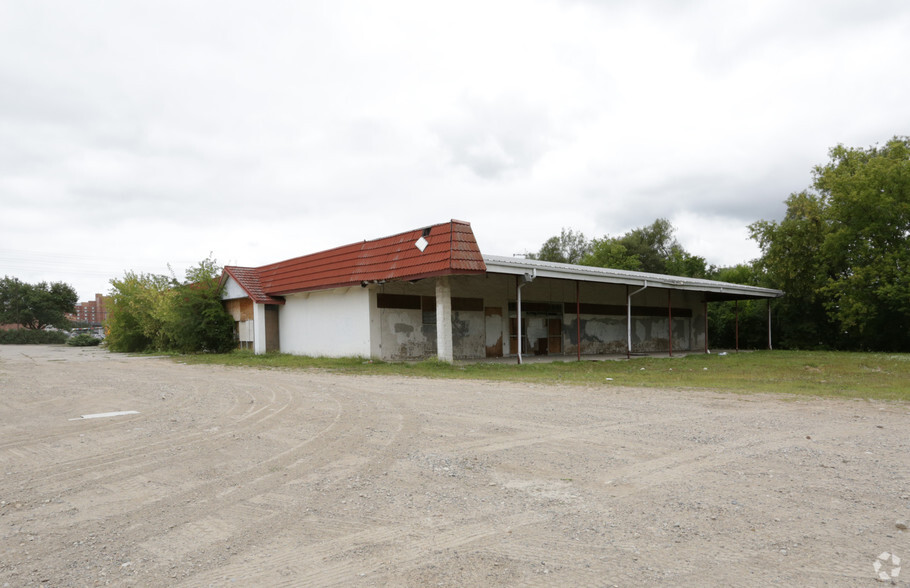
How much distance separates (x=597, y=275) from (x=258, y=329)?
1484 centimetres

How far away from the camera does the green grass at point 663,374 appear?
13172 millimetres

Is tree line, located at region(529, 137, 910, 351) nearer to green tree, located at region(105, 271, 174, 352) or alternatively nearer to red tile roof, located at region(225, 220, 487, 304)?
red tile roof, located at region(225, 220, 487, 304)

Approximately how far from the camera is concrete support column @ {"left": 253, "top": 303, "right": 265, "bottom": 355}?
26172 mm

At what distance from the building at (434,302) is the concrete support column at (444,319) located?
36mm

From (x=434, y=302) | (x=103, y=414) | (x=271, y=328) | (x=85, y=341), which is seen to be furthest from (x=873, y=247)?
(x=85, y=341)

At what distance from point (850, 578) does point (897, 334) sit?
35.1 meters

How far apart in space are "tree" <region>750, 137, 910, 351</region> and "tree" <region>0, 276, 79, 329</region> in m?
82.4

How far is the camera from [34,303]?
7556 centimetres

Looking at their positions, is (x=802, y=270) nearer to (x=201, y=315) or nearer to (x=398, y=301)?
(x=398, y=301)

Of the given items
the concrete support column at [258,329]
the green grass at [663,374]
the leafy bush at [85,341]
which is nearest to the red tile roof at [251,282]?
the concrete support column at [258,329]

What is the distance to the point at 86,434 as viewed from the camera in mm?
8141

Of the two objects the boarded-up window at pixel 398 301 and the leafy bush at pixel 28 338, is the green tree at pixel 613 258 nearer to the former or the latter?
the boarded-up window at pixel 398 301

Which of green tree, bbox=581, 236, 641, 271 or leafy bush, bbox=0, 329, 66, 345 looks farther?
leafy bush, bbox=0, 329, 66, 345

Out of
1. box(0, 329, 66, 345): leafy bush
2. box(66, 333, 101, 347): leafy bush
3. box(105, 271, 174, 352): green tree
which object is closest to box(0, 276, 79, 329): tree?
box(0, 329, 66, 345): leafy bush
